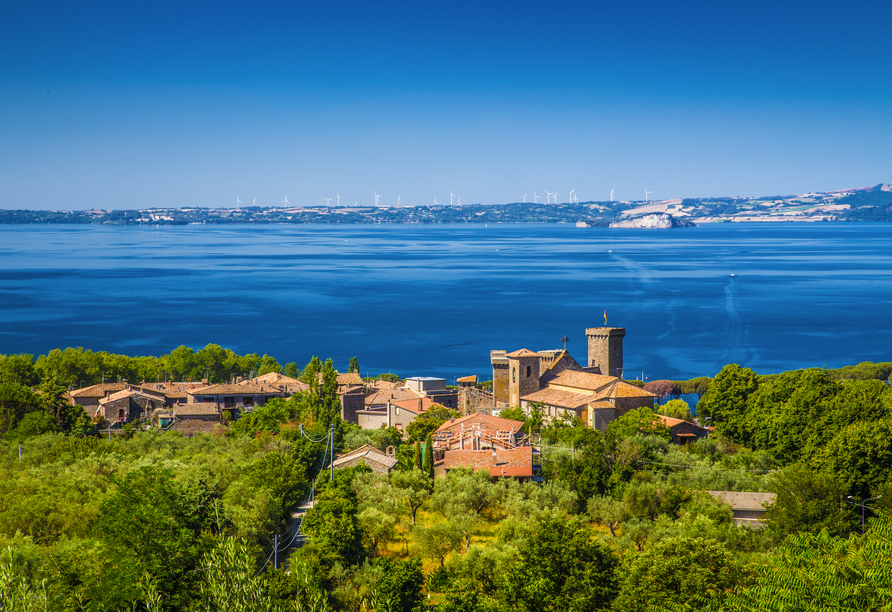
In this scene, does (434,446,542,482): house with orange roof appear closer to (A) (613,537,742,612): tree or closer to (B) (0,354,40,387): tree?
(A) (613,537,742,612): tree

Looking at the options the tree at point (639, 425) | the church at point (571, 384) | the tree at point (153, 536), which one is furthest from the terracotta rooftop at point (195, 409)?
the tree at point (153, 536)

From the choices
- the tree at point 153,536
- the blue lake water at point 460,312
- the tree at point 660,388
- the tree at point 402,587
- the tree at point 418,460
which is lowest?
the blue lake water at point 460,312

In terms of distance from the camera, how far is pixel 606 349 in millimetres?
49281

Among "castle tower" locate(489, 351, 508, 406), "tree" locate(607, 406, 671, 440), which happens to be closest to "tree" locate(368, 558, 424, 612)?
"tree" locate(607, 406, 671, 440)

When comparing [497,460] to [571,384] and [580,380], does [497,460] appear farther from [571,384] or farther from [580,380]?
[580,380]

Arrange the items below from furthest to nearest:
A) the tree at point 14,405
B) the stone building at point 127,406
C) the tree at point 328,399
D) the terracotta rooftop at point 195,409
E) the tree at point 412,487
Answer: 1. the stone building at point 127,406
2. the terracotta rooftop at point 195,409
3. the tree at point 328,399
4. the tree at point 14,405
5. the tree at point 412,487

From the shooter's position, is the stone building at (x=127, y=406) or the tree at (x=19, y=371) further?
the tree at (x=19, y=371)

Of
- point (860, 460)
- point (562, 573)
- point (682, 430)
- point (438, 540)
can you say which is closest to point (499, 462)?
point (438, 540)

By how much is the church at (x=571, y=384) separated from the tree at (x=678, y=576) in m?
19.0

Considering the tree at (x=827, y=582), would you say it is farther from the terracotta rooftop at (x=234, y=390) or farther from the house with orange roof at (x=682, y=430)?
the terracotta rooftop at (x=234, y=390)

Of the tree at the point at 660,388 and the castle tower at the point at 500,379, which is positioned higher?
the castle tower at the point at 500,379

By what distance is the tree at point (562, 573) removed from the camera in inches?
797

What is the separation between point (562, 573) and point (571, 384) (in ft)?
77.3

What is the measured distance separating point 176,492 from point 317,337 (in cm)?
6967
